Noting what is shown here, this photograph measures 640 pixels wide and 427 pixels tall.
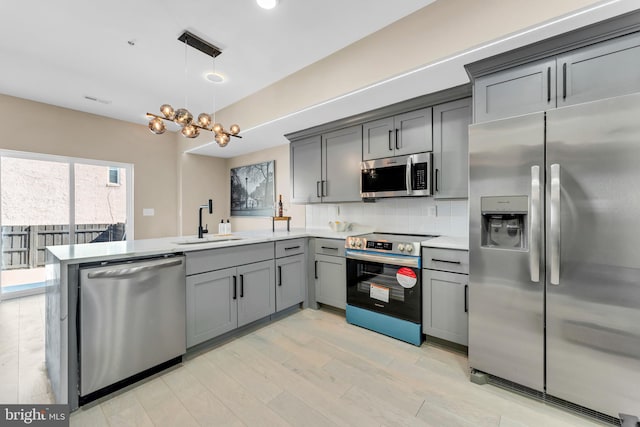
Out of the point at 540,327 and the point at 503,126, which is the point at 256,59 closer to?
the point at 503,126

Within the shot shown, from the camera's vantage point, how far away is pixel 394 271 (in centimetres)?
250

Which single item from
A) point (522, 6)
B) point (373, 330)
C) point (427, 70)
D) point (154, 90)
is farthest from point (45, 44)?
point (373, 330)

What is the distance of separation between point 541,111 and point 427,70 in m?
0.83

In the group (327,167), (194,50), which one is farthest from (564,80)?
(194,50)

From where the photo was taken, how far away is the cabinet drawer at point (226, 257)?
2.18m

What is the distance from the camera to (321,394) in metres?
1.75

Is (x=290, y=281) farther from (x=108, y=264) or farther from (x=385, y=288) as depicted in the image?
(x=108, y=264)

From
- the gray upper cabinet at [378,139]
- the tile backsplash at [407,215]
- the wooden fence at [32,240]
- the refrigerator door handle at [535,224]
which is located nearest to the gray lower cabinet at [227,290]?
the tile backsplash at [407,215]

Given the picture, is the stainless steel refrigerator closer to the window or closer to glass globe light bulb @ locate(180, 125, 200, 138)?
glass globe light bulb @ locate(180, 125, 200, 138)

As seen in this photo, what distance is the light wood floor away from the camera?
5.03 ft

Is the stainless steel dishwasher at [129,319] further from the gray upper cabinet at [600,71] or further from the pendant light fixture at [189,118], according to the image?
the gray upper cabinet at [600,71]

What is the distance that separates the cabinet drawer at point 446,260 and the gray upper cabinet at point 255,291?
5.10ft

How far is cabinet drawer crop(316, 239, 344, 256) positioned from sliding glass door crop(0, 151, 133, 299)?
358cm

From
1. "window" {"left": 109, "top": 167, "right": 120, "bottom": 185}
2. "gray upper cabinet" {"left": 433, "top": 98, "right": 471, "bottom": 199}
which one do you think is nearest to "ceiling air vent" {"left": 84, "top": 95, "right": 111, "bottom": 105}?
"window" {"left": 109, "top": 167, "right": 120, "bottom": 185}
